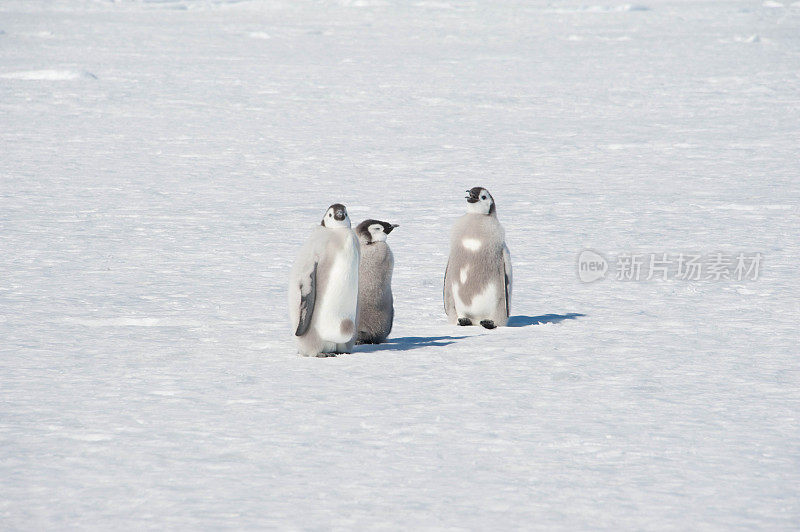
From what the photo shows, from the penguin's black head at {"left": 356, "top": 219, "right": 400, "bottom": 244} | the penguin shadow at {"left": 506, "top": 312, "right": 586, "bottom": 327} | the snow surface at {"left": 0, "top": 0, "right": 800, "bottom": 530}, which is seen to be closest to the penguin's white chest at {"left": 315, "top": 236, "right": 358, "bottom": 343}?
the snow surface at {"left": 0, "top": 0, "right": 800, "bottom": 530}

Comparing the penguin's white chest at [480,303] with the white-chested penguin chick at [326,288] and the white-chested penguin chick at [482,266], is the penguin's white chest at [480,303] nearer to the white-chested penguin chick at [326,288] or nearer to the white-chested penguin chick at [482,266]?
the white-chested penguin chick at [482,266]

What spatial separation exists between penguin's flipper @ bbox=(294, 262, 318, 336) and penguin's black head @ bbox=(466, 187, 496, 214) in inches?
35.2

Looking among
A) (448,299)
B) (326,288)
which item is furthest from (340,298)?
(448,299)

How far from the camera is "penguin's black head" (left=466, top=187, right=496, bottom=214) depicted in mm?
4250

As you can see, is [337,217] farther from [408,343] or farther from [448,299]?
[448,299]

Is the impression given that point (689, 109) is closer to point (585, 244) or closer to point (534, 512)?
point (585, 244)

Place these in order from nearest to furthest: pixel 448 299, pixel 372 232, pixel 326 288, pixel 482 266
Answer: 1. pixel 326 288
2. pixel 372 232
3. pixel 482 266
4. pixel 448 299

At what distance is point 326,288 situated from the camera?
3635 mm

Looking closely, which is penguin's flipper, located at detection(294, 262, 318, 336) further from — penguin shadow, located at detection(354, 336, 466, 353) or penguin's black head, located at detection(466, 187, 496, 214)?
penguin's black head, located at detection(466, 187, 496, 214)

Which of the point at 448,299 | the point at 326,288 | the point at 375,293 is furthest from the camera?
the point at 448,299

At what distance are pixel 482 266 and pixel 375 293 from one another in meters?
0.55

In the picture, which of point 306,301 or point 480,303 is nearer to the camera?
point 306,301

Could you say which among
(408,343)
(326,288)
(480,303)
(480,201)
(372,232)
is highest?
(480,201)

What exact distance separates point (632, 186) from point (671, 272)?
299 centimetres
